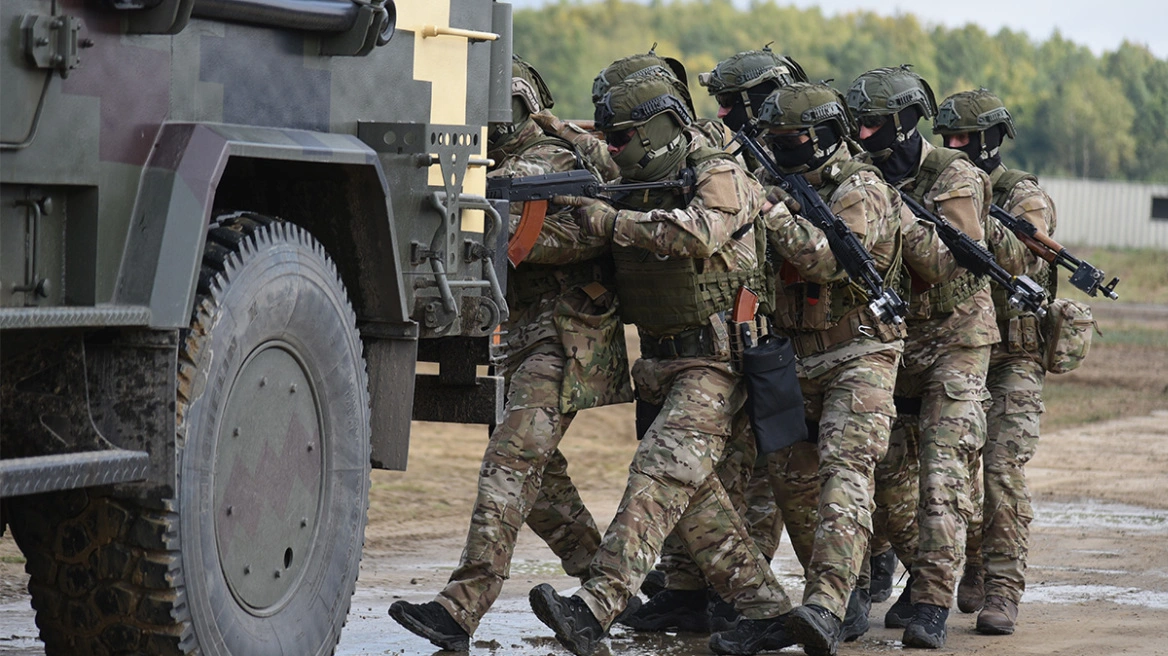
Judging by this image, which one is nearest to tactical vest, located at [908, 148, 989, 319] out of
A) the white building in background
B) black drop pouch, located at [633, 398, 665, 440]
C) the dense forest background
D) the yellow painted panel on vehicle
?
black drop pouch, located at [633, 398, 665, 440]

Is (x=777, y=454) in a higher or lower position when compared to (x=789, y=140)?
lower

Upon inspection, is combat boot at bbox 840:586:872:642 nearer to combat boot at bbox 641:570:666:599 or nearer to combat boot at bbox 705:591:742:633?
combat boot at bbox 705:591:742:633

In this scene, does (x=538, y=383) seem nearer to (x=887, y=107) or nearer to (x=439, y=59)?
(x=439, y=59)

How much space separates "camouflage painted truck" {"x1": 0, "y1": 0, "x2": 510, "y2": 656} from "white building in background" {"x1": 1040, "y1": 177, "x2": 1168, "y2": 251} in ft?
137

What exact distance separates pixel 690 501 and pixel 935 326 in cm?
155

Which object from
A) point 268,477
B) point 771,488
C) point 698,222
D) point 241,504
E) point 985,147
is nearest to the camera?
point 241,504

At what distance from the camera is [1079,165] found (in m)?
51.9

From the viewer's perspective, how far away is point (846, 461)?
6098 millimetres

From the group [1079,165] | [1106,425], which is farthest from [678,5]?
[1106,425]

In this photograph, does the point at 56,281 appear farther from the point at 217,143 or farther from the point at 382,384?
the point at 382,384

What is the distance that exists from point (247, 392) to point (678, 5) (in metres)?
77.7

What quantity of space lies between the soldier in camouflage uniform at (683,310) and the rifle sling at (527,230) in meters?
0.11

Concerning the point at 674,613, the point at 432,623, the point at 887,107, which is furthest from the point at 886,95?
the point at 432,623

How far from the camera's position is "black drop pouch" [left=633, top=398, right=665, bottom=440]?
250 inches
